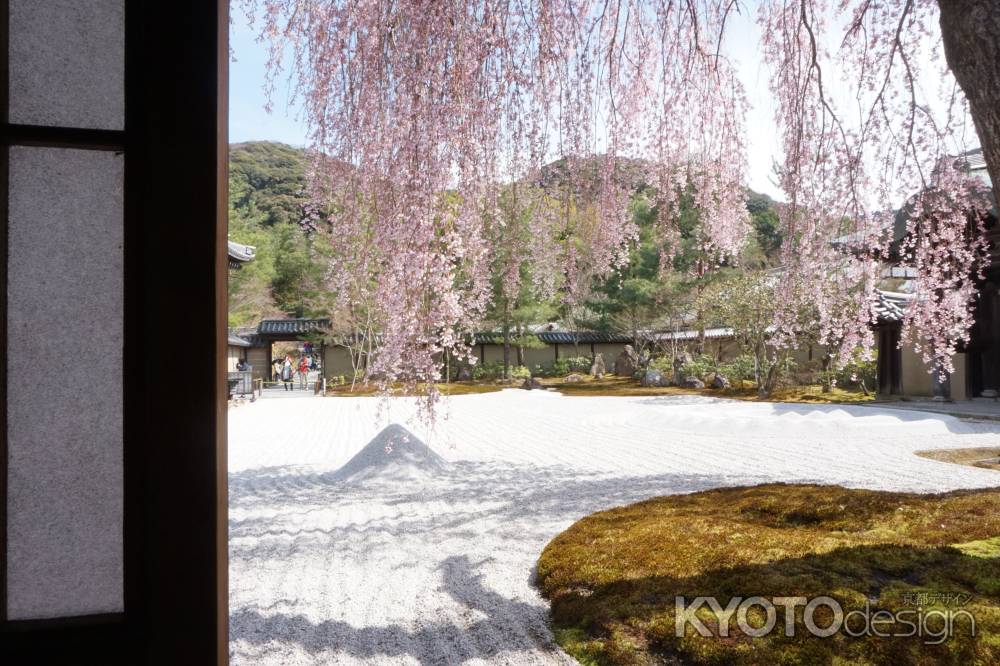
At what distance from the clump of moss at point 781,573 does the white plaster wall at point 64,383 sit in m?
1.65

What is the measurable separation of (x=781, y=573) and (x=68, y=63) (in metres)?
2.59

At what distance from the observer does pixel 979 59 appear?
1.69m

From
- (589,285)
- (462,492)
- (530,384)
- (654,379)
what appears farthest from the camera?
(530,384)

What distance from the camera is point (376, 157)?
253 centimetres

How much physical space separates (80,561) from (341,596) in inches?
77.9

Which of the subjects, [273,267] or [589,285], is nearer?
[589,285]

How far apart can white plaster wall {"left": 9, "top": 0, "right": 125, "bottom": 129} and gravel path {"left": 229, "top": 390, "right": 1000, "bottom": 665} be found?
1.91 meters

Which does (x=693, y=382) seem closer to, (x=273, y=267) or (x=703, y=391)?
(x=703, y=391)

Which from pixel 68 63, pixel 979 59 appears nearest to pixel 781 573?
pixel 979 59

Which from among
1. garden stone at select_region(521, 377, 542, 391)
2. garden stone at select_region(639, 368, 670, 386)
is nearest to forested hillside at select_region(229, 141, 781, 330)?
garden stone at select_region(639, 368, 670, 386)

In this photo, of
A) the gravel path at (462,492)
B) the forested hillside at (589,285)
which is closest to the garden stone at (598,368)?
the forested hillside at (589,285)

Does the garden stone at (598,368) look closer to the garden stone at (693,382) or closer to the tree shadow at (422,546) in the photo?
the garden stone at (693,382)

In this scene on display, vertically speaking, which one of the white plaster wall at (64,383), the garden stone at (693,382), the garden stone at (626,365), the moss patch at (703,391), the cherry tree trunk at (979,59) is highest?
the cherry tree trunk at (979,59)

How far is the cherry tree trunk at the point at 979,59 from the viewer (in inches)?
65.1
